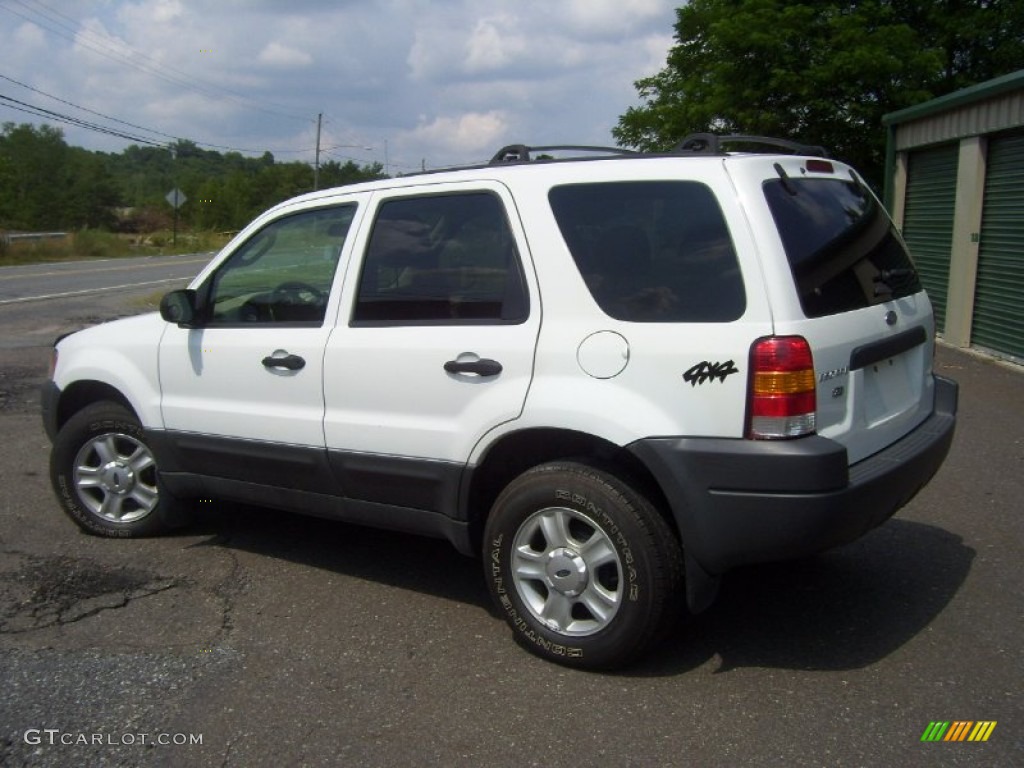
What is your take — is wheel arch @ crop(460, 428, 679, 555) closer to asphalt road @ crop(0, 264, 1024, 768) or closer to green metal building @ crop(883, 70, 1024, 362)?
asphalt road @ crop(0, 264, 1024, 768)

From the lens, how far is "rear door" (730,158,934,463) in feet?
10.9

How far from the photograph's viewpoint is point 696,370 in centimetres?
332

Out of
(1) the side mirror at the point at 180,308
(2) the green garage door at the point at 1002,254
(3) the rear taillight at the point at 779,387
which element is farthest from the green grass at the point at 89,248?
(3) the rear taillight at the point at 779,387

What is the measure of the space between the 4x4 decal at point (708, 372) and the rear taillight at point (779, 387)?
0.08m

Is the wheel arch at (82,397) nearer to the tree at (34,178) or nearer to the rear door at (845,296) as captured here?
the rear door at (845,296)

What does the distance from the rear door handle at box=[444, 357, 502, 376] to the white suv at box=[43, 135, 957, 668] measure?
14 mm

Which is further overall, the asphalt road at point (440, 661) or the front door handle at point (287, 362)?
the front door handle at point (287, 362)

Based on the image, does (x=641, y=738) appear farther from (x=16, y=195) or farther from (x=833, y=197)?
(x=16, y=195)

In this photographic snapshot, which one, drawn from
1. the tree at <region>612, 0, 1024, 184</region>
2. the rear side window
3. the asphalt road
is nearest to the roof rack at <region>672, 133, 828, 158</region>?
the rear side window

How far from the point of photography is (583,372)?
354 cm

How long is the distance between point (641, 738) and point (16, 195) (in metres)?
94.2

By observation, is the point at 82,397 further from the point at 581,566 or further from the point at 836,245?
the point at 836,245

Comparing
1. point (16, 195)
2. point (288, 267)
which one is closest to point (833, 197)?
point (288, 267)
